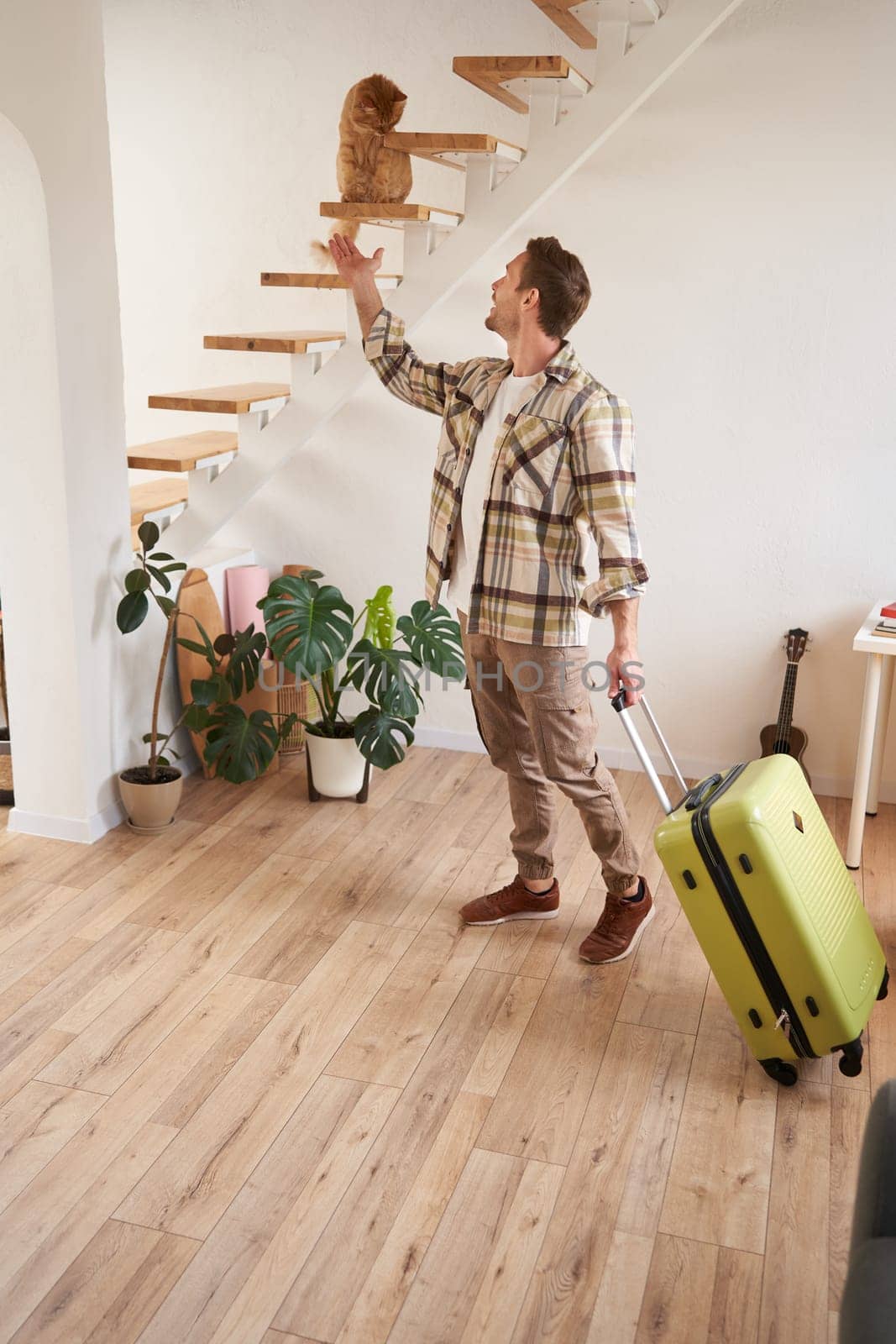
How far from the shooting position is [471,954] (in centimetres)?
295

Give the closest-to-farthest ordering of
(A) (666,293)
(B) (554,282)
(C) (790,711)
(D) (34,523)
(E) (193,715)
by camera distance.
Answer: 1. (B) (554,282)
2. (D) (34,523)
3. (E) (193,715)
4. (A) (666,293)
5. (C) (790,711)

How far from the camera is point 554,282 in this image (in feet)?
8.39

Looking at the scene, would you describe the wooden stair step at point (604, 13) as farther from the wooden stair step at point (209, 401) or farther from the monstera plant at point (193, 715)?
the monstera plant at point (193, 715)

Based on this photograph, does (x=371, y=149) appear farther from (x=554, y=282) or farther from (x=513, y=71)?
(x=554, y=282)

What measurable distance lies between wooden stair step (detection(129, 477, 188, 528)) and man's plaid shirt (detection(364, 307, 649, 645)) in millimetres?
1220

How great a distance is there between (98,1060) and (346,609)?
157 cm

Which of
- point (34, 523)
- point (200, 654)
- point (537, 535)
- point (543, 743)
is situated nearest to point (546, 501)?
point (537, 535)

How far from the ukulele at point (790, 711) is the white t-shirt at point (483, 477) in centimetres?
138

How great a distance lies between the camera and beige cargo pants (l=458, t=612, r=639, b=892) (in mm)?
2719

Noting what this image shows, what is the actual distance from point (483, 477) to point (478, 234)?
104 centimetres

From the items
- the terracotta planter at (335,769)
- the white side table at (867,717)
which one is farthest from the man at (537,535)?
the terracotta planter at (335,769)

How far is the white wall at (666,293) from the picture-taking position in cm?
356

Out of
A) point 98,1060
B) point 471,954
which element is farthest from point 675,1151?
point 98,1060

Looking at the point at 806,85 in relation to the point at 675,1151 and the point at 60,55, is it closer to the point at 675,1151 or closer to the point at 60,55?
the point at 60,55
